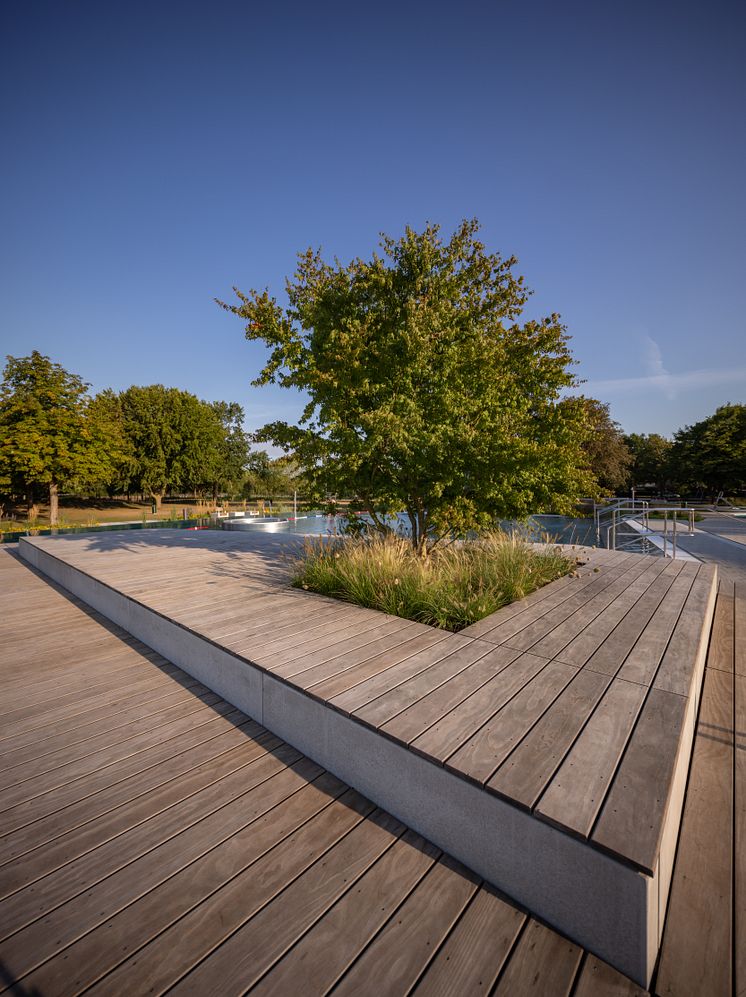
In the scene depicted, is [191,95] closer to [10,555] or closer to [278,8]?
[278,8]

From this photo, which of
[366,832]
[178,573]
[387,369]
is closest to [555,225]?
[387,369]

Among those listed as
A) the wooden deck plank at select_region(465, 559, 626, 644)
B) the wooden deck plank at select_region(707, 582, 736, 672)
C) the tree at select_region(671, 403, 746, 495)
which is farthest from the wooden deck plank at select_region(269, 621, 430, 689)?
the tree at select_region(671, 403, 746, 495)

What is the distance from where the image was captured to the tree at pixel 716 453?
30.5m

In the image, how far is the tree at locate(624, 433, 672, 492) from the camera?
1580 inches

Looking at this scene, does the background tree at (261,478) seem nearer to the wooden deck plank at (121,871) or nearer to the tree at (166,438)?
the tree at (166,438)

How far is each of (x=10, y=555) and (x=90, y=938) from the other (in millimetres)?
11382

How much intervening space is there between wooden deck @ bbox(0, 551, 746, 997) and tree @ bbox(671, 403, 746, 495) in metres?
38.6

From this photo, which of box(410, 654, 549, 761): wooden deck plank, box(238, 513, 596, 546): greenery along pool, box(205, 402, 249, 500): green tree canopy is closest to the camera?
box(410, 654, 549, 761): wooden deck plank

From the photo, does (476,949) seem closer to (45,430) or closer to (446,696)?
(446,696)

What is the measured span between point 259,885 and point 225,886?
13 cm

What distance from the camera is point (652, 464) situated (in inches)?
1634

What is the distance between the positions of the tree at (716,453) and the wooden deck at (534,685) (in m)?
36.1

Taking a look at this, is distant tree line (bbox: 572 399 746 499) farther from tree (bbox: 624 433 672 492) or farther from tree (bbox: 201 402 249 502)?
tree (bbox: 201 402 249 502)

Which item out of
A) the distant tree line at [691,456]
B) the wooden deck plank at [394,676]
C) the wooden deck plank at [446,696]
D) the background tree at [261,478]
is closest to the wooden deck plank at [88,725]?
the wooden deck plank at [394,676]
